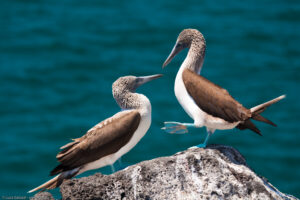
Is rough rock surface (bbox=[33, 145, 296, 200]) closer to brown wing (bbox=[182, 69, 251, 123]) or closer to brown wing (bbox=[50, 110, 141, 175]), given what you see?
brown wing (bbox=[182, 69, 251, 123])

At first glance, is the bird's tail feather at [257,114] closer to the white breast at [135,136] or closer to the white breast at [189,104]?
the white breast at [189,104]

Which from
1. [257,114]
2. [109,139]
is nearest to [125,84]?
[109,139]

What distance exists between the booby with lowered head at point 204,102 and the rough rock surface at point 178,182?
2.91 feet

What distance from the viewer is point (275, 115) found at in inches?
804

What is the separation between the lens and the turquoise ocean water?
19297 mm

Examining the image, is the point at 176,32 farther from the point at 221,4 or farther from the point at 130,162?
the point at 130,162

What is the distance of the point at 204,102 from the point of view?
9375 millimetres

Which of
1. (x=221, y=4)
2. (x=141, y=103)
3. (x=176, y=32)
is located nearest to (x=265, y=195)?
(x=141, y=103)

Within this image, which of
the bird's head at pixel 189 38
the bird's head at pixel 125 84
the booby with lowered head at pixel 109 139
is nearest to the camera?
the booby with lowered head at pixel 109 139

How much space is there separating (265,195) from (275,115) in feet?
40.9

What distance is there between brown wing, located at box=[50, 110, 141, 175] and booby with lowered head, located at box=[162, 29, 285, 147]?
0.76 m

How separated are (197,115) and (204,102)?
27cm

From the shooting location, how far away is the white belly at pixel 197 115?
9273mm

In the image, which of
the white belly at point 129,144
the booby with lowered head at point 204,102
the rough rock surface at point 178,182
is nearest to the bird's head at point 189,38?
the booby with lowered head at point 204,102
